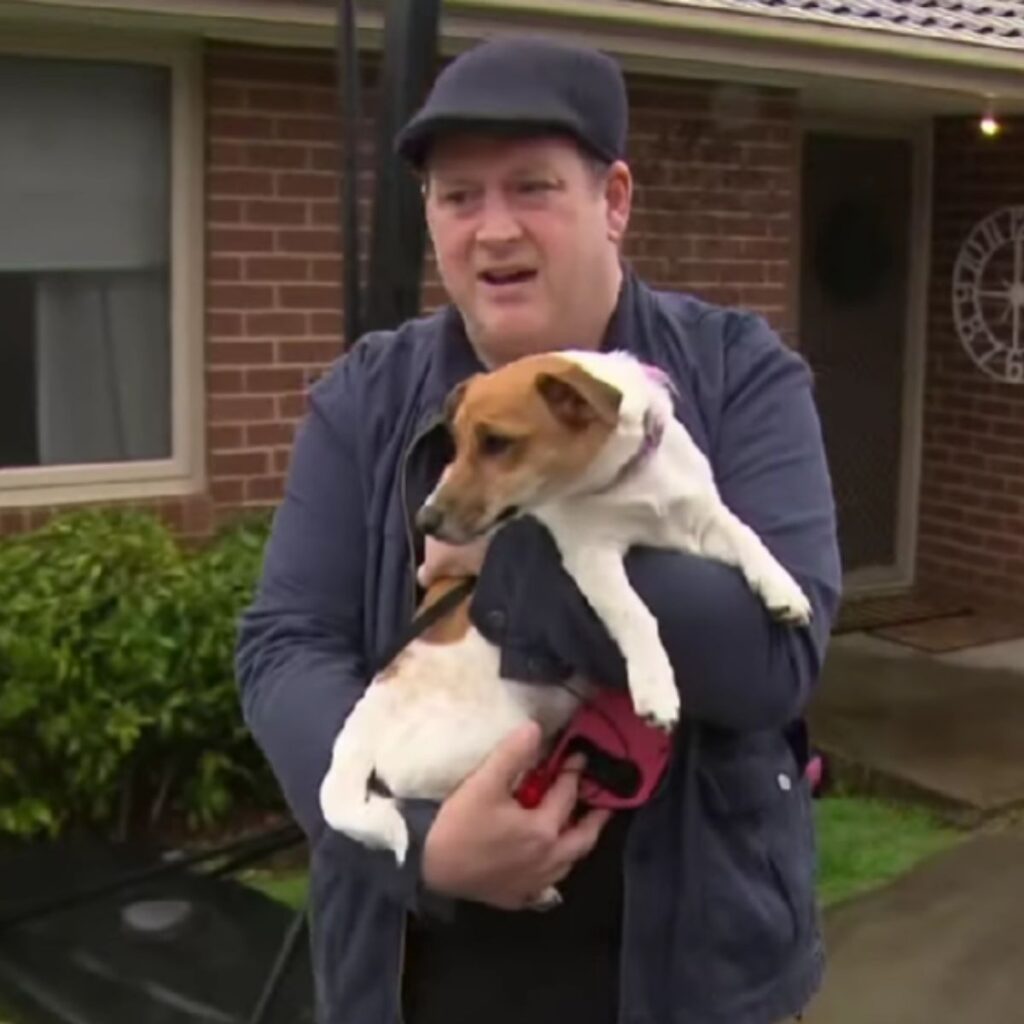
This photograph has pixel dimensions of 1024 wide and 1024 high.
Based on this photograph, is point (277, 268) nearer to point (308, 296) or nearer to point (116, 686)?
point (308, 296)

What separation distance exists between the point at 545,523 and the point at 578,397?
135mm

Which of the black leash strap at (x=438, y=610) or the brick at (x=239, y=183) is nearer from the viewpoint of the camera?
the black leash strap at (x=438, y=610)

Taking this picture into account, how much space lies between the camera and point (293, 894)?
5336 mm

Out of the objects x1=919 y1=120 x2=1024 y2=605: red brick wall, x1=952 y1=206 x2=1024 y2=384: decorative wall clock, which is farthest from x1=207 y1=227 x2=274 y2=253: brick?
x1=919 y1=120 x2=1024 y2=605: red brick wall

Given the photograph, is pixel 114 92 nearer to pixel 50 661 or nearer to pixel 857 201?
pixel 50 661

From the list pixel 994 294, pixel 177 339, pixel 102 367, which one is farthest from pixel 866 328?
pixel 102 367

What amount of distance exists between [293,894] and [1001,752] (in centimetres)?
269

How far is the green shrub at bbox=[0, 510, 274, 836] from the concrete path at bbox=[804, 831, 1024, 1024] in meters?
1.73

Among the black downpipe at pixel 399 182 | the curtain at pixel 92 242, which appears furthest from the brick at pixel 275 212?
the black downpipe at pixel 399 182

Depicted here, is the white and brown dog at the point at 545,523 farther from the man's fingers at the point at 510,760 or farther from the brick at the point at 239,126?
the brick at the point at 239,126

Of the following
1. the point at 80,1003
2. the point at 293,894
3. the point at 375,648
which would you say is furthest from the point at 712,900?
the point at 293,894

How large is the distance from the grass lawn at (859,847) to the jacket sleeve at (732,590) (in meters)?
3.33

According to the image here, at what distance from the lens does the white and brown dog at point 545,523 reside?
1.97m

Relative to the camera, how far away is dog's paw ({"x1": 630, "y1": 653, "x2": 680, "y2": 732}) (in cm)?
191
